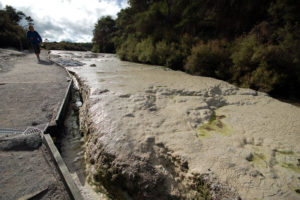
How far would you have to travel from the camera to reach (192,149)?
6.13 ft

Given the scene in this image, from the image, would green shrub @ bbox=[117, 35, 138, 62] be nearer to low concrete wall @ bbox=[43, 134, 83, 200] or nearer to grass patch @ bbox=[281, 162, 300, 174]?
low concrete wall @ bbox=[43, 134, 83, 200]

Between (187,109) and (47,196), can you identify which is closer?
(47,196)

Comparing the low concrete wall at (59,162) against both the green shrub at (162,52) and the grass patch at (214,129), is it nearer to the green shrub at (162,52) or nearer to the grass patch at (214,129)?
the grass patch at (214,129)

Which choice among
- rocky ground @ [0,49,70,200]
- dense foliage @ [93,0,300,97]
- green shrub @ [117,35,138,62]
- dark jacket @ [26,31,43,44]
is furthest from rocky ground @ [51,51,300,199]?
green shrub @ [117,35,138,62]

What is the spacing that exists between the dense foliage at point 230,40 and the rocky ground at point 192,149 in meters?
2.11

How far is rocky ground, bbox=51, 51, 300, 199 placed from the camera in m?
1.51

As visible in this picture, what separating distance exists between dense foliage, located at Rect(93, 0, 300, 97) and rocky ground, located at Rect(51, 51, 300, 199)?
211 cm

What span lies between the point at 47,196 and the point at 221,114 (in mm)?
2843

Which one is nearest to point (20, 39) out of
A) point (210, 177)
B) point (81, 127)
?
point (81, 127)

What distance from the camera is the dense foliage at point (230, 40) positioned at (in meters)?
4.49

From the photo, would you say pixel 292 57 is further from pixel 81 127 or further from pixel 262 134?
pixel 81 127

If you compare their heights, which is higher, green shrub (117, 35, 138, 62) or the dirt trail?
green shrub (117, 35, 138, 62)

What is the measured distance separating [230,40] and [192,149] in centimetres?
728

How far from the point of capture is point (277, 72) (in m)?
4.43
